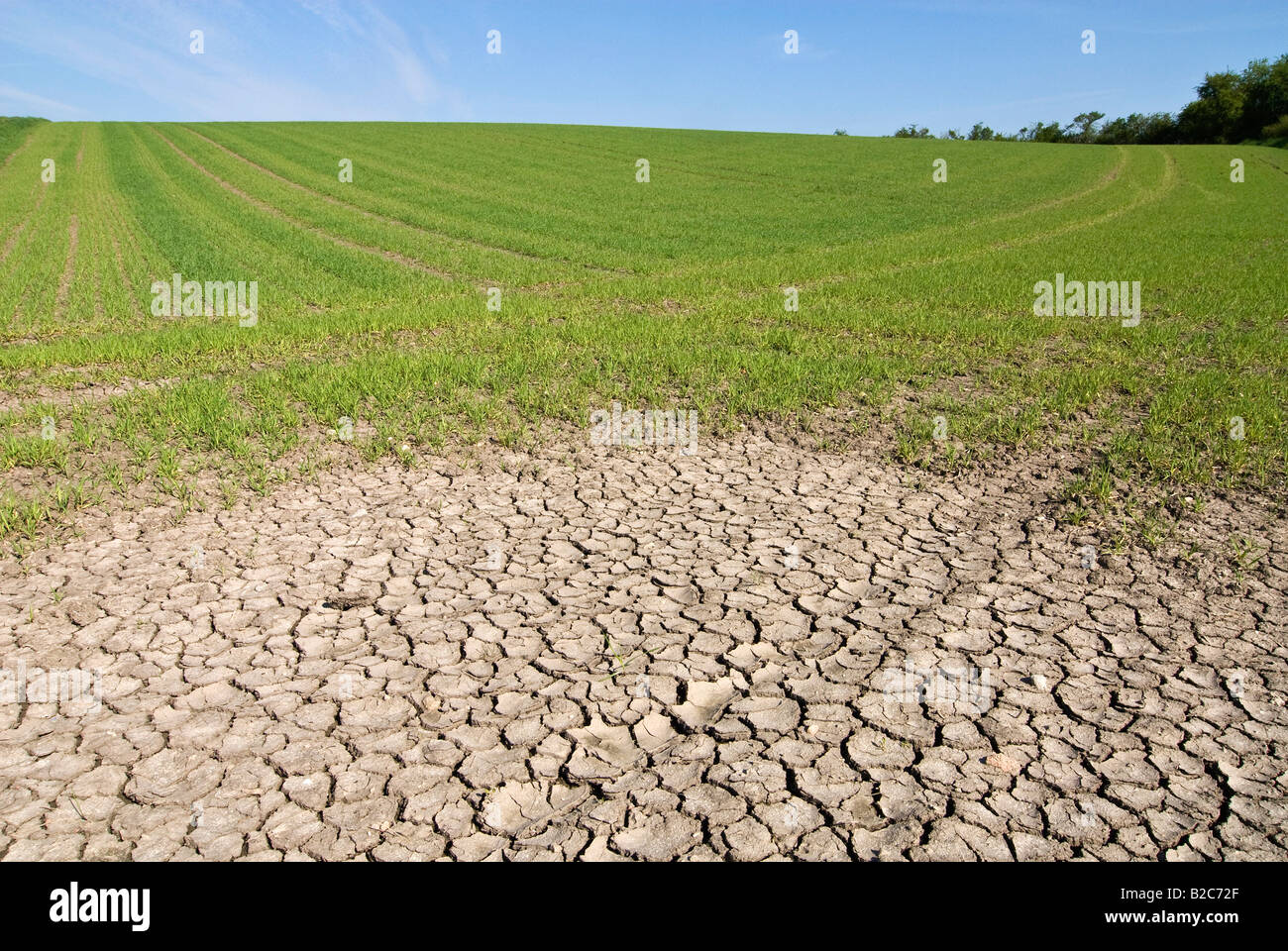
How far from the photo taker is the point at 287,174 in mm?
31312

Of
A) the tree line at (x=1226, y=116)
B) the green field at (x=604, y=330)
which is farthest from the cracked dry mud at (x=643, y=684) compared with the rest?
the tree line at (x=1226, y=116)

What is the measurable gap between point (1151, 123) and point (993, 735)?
85.2 meters

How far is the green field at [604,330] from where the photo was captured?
Answer: 21.6 ft

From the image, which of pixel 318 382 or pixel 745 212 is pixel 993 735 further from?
pixel 745 212

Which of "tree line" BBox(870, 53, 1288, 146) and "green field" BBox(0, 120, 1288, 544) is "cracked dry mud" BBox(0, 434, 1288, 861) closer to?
"green field" BBox(0, 120, 1288, 544)

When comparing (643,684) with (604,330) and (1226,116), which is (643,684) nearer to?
(604,330)

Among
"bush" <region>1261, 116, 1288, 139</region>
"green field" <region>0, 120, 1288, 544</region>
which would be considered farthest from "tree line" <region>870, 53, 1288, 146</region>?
"green field" <region>0, 120, 1288, 544</region>

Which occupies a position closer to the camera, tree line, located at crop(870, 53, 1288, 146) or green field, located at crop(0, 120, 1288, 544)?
green field, located at crop(0, 120, 1288, 544)

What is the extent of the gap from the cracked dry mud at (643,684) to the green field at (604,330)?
1090mm

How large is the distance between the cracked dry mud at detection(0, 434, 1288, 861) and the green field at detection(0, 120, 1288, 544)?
1090 mm

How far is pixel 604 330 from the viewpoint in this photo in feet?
33.2

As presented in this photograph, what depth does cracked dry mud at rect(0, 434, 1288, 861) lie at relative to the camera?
2943 mm
